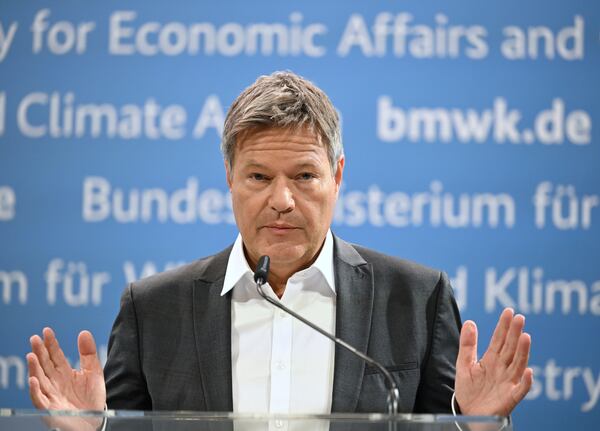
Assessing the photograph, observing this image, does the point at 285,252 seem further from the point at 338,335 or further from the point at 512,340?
the point at 512,340

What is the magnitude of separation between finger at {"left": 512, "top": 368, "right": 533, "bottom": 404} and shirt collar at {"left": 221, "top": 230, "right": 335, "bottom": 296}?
59 centimetres

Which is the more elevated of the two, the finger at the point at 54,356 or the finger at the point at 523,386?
the finger at the point at 54,356

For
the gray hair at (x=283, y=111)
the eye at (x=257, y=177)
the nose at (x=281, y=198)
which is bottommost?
the nose at (x=281, y=198)

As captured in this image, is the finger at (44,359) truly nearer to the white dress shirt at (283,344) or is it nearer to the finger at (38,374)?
the finger at (38,374)

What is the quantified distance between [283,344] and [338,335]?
0.47 ft

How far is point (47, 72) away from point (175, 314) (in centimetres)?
140

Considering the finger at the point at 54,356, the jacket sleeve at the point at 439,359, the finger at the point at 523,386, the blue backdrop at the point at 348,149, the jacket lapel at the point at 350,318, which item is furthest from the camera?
the blue backdrop at the point at 348,149

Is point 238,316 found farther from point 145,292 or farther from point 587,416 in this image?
point 587,416

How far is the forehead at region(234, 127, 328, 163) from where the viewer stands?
230 centimetres

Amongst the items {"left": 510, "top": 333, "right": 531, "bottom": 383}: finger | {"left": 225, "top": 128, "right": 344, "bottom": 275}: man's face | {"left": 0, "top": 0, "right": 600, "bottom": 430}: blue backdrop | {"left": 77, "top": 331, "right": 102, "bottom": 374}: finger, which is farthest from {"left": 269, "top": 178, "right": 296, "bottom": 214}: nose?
{"left": 0, "top": 0, "right": 600, "bottom": 430}: blue backdrop

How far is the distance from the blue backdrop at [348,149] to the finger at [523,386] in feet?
4.01

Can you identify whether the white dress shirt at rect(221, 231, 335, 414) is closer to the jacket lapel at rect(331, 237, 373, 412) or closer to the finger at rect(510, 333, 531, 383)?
the jacket lapel at rect(331, 237, 373, 412)

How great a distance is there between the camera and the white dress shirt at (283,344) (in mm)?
2197

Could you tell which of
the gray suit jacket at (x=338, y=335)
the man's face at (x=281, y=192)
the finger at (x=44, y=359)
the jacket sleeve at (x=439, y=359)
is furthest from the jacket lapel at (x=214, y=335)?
the jacket sleeve at (x=439, y=359)
